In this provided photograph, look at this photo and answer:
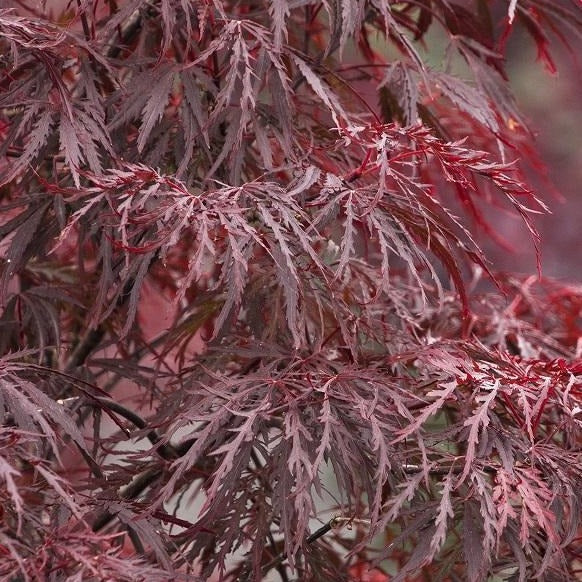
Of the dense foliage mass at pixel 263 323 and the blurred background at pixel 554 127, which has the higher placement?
the dense foliage mass at pixel 263 323

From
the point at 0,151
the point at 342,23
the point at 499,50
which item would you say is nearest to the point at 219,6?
the point at 342,23

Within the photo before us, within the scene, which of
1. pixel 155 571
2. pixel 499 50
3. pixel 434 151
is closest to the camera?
pixel 155 571

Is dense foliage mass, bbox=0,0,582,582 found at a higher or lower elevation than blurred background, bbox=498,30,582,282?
higher

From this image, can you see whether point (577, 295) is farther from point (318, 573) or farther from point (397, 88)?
point (318, 573)

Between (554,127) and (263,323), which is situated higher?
(263,323)

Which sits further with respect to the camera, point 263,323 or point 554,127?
point 554,127

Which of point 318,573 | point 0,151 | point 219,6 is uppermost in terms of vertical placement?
point 219,6

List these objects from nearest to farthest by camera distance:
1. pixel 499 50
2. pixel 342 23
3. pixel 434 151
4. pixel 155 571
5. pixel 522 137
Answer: pixel 155 571 → pixel 434 151 → pixel 342 23 → pixel 499 50 → pixel 522 137

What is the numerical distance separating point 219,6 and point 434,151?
0.25 meters

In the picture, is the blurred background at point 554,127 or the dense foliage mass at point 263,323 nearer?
the dense foliage mass at point 263,323

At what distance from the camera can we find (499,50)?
4.00 feet

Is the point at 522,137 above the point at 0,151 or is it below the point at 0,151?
below

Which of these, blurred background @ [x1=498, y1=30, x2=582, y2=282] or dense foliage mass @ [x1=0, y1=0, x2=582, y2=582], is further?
blurred background @ [x1=498, y1=30, x2=582, y2=282]

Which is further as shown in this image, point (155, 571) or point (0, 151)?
point (0, 151)
